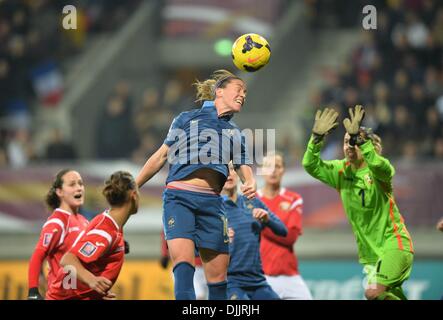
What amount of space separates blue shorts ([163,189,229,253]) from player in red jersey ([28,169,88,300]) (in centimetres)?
130

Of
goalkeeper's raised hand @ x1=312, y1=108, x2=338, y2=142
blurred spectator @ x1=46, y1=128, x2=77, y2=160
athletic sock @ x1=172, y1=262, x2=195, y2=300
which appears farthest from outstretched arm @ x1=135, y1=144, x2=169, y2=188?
blurred spectator @ x1=46, y1=128, x2=77, y2=160

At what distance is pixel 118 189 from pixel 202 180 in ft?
2.20

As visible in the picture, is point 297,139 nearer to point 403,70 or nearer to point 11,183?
point 403,70

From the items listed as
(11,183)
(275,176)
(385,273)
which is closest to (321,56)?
(11,183)

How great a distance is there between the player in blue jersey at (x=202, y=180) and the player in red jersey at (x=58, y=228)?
1.20m

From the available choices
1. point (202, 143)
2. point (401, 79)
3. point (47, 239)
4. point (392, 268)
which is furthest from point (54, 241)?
point (401, 79)

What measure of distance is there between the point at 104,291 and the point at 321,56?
12828 mm

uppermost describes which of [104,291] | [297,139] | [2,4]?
[2,4]

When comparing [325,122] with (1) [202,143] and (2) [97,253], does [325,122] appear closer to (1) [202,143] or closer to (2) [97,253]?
(1) [202,143]

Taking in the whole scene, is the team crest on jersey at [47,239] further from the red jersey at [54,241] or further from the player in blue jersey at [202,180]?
the player in blue jersey at [202,180]

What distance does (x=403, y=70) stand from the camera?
52.7ft

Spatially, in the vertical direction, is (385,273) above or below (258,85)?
below

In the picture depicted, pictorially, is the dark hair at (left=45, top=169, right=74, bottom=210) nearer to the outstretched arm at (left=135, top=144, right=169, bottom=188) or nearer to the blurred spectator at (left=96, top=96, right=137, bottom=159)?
the outstretched arm at (left=135, top=144, right=169, bottom=188)

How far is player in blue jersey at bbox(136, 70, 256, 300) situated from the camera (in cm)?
743
